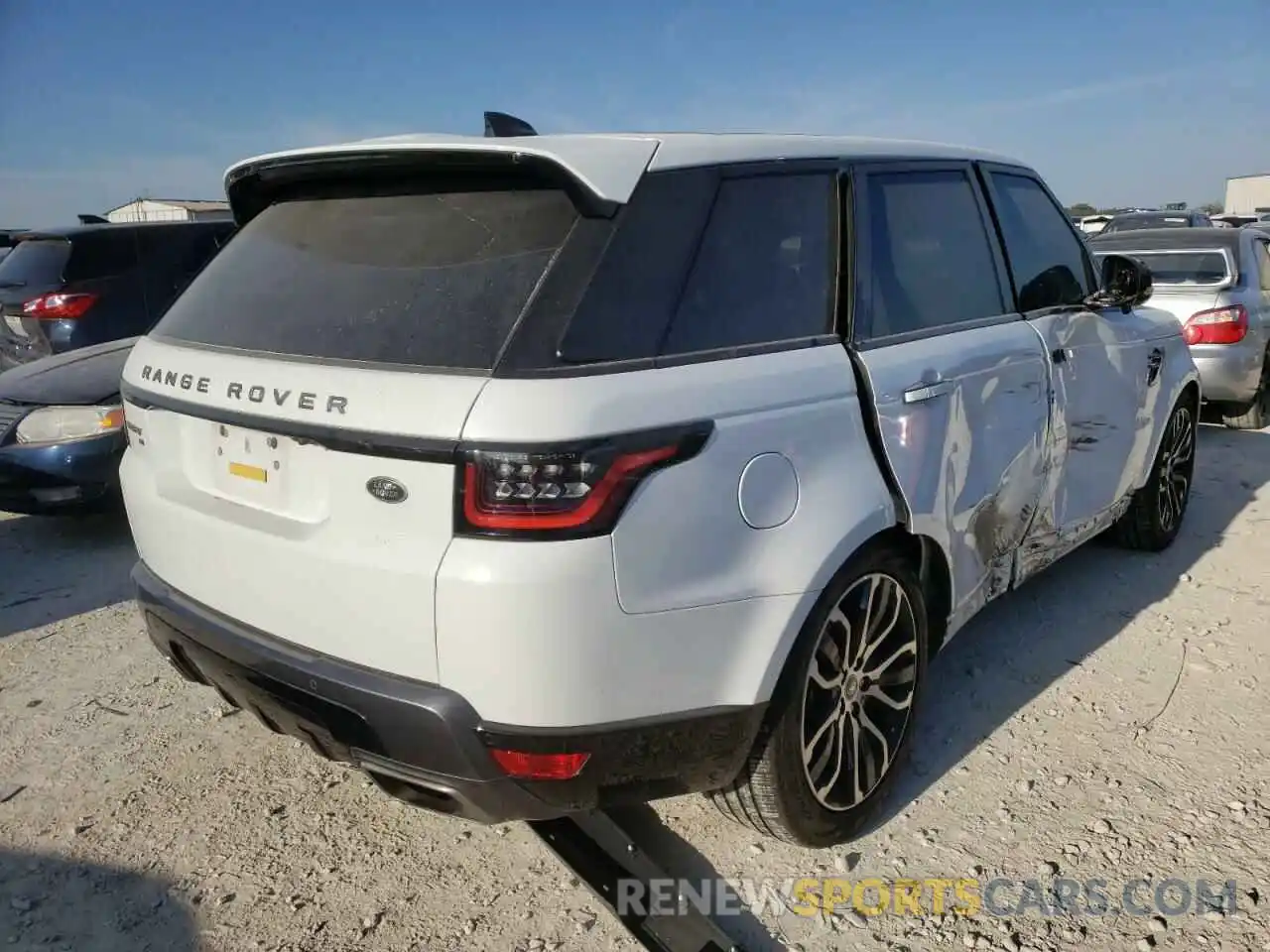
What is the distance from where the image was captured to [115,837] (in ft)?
8.32

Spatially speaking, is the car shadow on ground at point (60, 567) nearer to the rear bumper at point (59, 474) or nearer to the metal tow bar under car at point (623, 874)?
the rear bumper at point (59, 474)

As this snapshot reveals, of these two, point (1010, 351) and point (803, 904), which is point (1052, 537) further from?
point (803, 904)

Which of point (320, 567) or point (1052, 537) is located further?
point (1052, 537)

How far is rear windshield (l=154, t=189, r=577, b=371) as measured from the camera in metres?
1.86

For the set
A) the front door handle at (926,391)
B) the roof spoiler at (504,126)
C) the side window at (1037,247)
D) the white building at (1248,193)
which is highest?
the roof spoiler at (504,126)

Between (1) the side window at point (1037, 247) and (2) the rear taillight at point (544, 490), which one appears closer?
(2) the rear taillight at point (544, 490)

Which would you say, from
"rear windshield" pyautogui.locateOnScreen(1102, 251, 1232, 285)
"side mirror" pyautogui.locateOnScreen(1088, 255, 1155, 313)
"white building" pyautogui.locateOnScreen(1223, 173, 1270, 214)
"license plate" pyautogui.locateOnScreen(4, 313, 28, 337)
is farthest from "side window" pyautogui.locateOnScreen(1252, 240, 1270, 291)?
"white building" pyautogui.locateOnScreen(1223, 173, 1270, 214)

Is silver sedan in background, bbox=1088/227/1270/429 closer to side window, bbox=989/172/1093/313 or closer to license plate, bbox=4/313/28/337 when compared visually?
side window, bbox=989/172/1093/313

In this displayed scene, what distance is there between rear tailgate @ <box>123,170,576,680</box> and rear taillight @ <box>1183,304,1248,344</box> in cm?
652

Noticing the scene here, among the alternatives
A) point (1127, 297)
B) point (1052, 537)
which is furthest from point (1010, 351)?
point (1127, 297)

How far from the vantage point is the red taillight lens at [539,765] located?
72.0 inches

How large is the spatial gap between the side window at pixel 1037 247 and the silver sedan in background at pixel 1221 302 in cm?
366

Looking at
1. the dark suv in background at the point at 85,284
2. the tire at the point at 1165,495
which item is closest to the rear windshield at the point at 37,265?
the dark suv in background at the point at 85,284

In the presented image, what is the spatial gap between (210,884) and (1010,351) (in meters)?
2.79
